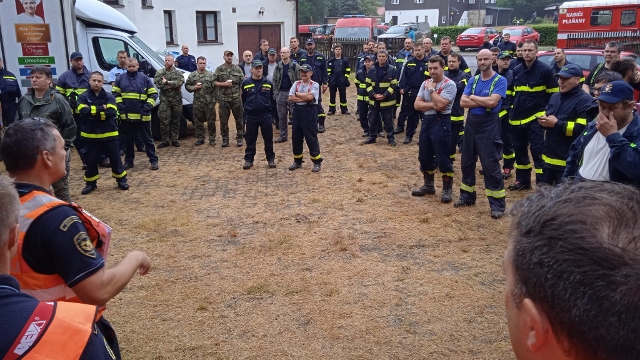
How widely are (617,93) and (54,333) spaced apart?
12.5ft

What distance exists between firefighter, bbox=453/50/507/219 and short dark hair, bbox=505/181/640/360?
537 centimetres

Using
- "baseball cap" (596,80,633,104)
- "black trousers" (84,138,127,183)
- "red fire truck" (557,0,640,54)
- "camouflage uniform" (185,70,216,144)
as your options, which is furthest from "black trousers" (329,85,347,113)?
"red fire truck" (557,0,640,54)

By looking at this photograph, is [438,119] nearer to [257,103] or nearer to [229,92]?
[257,103]

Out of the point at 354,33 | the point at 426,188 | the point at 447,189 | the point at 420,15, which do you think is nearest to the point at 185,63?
the point at 426,188

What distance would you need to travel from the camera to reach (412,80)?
10555 millimetres

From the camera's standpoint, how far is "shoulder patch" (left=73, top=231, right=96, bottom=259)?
2064 millimetres

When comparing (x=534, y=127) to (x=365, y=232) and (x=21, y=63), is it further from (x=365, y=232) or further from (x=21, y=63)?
(x=21, y=63)

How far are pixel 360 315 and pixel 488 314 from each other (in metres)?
1.09

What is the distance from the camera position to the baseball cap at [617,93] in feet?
11.9

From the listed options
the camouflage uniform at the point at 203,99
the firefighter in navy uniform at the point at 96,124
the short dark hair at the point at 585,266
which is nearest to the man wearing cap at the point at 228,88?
the camouflage uniform at the point at 203,99

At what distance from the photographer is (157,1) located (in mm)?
19422

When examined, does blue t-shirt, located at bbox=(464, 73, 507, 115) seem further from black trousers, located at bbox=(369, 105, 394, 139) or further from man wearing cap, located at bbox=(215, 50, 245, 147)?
man wearing cap, located at bbox=(215, 50, 245, 147)

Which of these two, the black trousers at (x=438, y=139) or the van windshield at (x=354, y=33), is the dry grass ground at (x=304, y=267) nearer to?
the black trousers at (x=438, y=139)

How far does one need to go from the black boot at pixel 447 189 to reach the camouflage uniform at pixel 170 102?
19.5 ft
